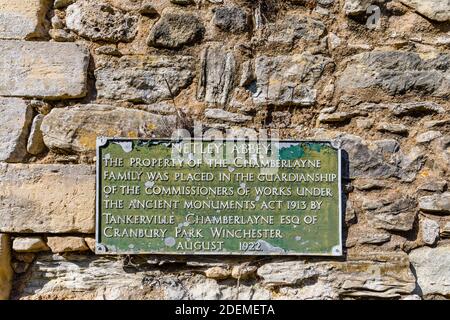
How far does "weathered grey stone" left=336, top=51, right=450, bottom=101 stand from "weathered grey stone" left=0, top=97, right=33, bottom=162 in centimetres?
158

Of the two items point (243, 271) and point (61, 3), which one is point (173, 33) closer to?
point (61, 3)

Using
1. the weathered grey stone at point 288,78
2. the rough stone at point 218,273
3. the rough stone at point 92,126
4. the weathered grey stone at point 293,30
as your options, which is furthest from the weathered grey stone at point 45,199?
the weathered grey stone at point 293,30

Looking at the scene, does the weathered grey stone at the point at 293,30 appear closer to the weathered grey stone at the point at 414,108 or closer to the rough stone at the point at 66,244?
the weathered grey stone at the point at 414,108

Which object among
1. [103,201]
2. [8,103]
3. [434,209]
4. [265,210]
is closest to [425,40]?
[434,209]

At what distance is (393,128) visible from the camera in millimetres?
2848

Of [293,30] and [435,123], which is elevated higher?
[293,30]

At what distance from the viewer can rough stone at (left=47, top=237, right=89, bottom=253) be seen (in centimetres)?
277

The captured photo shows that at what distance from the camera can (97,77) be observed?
9.52 feet

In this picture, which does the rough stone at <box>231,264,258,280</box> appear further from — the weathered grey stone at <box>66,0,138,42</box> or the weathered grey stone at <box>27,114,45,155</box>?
the weathered grey stone at <box>66,0,138,42</box>

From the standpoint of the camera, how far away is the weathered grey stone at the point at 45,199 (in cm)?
277

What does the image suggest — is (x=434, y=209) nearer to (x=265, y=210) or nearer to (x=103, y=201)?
(x=265, y=210)

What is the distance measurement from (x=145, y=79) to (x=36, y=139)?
620mm

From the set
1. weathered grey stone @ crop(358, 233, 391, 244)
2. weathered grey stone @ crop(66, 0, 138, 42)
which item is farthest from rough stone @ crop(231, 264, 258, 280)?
weathered grey stone @ crop(66, 0, 138, 42)

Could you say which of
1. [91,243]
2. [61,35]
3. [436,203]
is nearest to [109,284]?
[91,243]
